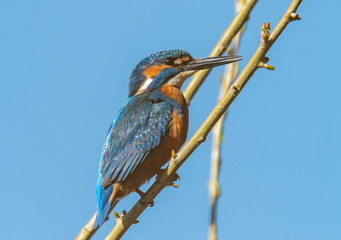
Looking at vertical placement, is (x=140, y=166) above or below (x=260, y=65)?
above

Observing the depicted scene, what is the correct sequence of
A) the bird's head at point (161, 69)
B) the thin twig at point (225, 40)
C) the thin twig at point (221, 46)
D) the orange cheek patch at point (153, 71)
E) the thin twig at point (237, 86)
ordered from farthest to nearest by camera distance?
1. the orange cheek patch at point (153, 71)
2. the bird's head at point (161, 69)
3. the thin twig at point (225, 40)
4. the thin twig at point (221, 46)
5. the thin twig at point (237, 86)

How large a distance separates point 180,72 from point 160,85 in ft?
0.79

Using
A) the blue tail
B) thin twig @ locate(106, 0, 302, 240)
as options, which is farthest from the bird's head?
thin twig @ locate(106, 0, 302, 240)

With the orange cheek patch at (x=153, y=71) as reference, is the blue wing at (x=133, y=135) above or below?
below

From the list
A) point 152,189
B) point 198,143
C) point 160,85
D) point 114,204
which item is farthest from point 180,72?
point 198,143

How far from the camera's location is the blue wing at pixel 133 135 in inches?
159

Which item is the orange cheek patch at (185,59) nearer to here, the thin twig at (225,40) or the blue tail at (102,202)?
the thin twig at (225,40)

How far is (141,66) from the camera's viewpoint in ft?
16.8

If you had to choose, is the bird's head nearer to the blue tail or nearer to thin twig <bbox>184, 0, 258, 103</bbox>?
thin twig <bbox>184, 0, 258, 103</bbox>

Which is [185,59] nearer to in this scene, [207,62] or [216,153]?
[207,62]

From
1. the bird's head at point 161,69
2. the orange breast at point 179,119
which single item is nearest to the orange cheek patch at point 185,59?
the bird's head at point 161,69

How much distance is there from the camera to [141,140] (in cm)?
415

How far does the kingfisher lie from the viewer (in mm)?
4023

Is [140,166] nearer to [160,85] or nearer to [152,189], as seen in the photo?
[152,189]
